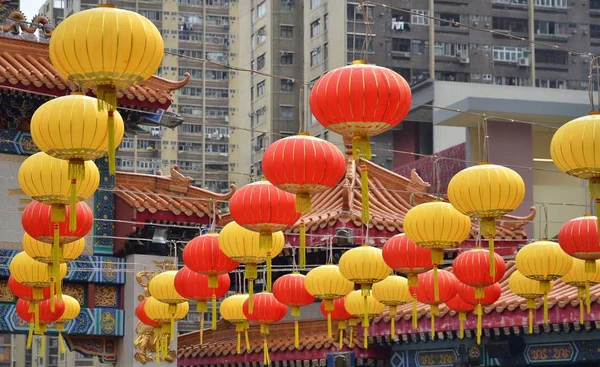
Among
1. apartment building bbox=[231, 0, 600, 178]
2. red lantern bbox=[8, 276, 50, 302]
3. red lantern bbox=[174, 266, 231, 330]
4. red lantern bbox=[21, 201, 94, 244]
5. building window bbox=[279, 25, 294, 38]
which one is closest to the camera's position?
red lantern bbox=[21, 201, 94, 244]

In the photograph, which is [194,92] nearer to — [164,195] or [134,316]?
[164,195]

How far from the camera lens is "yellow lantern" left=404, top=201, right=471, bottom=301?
15367 millimetres

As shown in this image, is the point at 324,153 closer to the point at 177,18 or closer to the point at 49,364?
the point at 49,364

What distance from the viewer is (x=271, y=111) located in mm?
54875

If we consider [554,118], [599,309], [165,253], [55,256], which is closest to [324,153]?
[55,256]

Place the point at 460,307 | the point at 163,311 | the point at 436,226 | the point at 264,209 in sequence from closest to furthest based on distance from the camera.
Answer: the point at 264,209
the point at 436,226
the point at 460,307
the point at 163,311

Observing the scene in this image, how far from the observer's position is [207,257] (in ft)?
54.0

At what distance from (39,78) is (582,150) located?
922cm

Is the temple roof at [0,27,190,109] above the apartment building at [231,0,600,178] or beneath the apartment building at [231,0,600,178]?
beneath

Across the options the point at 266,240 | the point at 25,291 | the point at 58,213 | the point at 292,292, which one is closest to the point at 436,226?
the point at 266,240

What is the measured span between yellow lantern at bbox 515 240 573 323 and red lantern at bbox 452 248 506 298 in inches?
17.6

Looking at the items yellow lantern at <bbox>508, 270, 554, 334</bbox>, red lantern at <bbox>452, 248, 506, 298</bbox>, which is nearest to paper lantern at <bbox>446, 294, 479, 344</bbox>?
yellow lantern at <bbox>508, 270, 554, 334</bbox>

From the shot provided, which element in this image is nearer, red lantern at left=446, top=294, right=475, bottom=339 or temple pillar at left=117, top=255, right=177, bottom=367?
red lantern at left=446, top=294, right=475, bottom=339

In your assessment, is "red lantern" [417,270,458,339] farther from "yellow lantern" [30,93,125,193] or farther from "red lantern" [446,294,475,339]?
"yellow lantern" [30,93,125,193]
